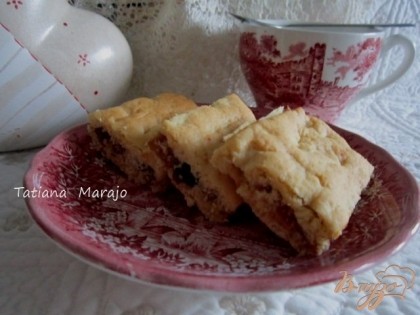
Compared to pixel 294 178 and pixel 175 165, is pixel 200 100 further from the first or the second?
pixel 294 178

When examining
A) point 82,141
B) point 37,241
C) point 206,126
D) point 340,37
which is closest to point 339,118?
point 340,37

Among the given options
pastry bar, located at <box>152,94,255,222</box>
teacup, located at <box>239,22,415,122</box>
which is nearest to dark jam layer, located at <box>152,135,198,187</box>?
pastry bar, located at <box>152,94,255,222</box>

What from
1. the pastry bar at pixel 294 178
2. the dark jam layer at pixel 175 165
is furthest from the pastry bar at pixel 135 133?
the pastry bar at pixel 294 178

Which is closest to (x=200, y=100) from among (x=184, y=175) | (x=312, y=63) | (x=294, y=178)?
(x=312, y=63)

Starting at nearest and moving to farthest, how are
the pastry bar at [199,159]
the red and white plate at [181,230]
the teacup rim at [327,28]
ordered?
the red and white plate at [181,230] < the pastry bar at [199,159] < the teacup rim at [327,28]

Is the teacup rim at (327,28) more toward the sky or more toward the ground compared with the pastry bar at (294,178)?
more toward the sky

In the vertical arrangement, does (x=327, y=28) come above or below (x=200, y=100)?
above

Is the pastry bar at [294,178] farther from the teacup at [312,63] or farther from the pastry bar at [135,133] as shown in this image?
the teacup at [312,63]
